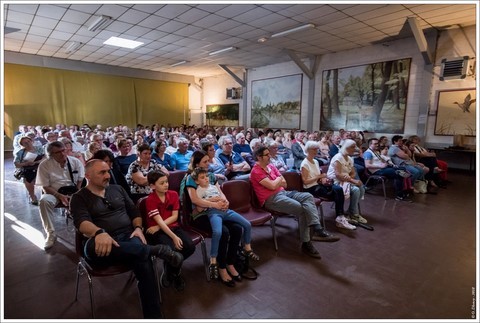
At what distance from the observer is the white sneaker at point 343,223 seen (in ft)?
11.3

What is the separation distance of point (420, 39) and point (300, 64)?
3.72 m

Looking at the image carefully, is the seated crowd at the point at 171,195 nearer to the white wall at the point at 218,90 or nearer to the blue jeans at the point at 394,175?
the blue jeans at the point at 394,175

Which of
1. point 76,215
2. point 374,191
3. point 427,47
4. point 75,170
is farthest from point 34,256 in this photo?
point 427,47

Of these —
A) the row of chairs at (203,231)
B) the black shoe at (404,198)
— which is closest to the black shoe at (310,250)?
the row of chairs at (203,231)

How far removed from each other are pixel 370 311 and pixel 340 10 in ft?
19.3

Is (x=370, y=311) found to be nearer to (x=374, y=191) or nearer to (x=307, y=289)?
(x=307, y=289)

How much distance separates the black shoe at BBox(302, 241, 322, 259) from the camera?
107 inches

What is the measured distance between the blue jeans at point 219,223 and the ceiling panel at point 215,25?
4681 mm

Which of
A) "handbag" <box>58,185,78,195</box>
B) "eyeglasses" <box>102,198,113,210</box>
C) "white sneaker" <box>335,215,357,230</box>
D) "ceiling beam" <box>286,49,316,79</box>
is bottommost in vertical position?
"white sneaker" <box>335,215,357,230</box>

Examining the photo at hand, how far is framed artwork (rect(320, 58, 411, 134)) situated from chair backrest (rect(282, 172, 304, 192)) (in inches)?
245

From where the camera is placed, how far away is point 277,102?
11.3 meters

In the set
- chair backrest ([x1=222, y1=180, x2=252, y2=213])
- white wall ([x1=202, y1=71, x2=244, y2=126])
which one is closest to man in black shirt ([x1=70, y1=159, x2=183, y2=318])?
chair backrest ([x1=222, y1=180, x2=252, y2=213])

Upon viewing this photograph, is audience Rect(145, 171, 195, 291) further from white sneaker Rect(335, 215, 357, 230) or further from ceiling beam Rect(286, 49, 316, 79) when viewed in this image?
A: ceiling beam Rect(286, 49, 316, 79)

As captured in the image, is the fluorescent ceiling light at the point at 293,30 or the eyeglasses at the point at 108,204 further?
the fluorescent ceiling light at the point at 293,30
